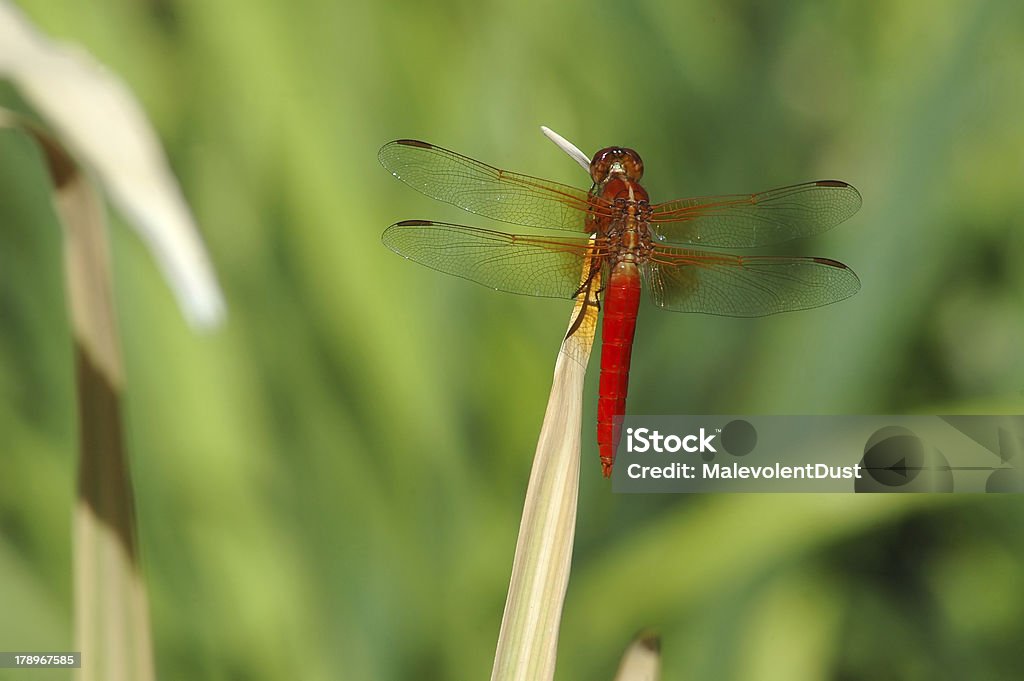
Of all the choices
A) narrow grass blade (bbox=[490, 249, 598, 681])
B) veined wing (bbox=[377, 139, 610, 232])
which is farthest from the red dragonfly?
narrow grass blade (bbox=[490, 249, 598, 681])

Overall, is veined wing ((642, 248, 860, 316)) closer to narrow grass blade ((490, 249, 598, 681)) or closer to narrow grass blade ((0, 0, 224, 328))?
narrow grass blade ((490, 249, 598, 681))

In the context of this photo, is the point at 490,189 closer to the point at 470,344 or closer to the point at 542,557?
the point at 470,344

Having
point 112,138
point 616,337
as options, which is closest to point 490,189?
point 616,337

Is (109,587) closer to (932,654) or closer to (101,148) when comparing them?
(101,148)

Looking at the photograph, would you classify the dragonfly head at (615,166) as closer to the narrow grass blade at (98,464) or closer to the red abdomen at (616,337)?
the red abdomen at (616,337)

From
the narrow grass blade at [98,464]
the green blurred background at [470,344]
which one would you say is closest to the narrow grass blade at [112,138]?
the narrow grass blade at [98,464]
